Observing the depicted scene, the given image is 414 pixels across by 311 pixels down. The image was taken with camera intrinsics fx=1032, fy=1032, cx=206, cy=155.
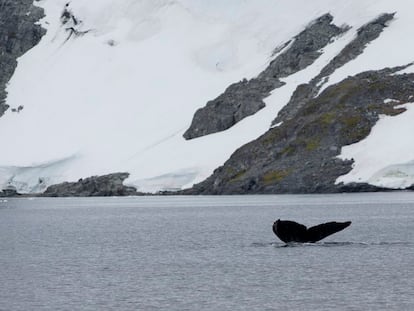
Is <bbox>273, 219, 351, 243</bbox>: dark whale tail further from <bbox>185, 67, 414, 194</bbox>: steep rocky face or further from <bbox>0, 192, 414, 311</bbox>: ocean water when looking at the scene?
<bbox>185, 67, 414, 194</bbox>: steep rocky face

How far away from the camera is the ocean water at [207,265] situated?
51312 millimetres

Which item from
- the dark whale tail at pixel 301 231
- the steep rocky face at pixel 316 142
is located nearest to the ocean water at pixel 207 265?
the dark whale tail at pixel 301 231

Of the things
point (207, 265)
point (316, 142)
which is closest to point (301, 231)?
point (207, 265)

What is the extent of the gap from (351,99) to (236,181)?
24773 mm

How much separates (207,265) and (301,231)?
13416mm

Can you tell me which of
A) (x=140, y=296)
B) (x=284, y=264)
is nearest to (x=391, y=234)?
(x=284, y=264)

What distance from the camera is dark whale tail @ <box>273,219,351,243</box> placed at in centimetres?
7547

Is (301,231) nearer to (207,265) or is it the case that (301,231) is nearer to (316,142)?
(207,265)

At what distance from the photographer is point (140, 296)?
53.2 m

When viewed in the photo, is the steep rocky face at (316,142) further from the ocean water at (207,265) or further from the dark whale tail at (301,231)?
the dark whale tail at (301,231)

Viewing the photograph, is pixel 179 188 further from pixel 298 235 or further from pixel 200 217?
pixel 298 235

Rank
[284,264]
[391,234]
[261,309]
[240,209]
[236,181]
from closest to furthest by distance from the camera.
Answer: [261,309], [284,264], [391,234], [240,209], [236,181]

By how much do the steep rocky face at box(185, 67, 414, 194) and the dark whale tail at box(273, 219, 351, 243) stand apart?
82655mm

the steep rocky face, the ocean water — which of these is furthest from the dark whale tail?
the steep rocky face
